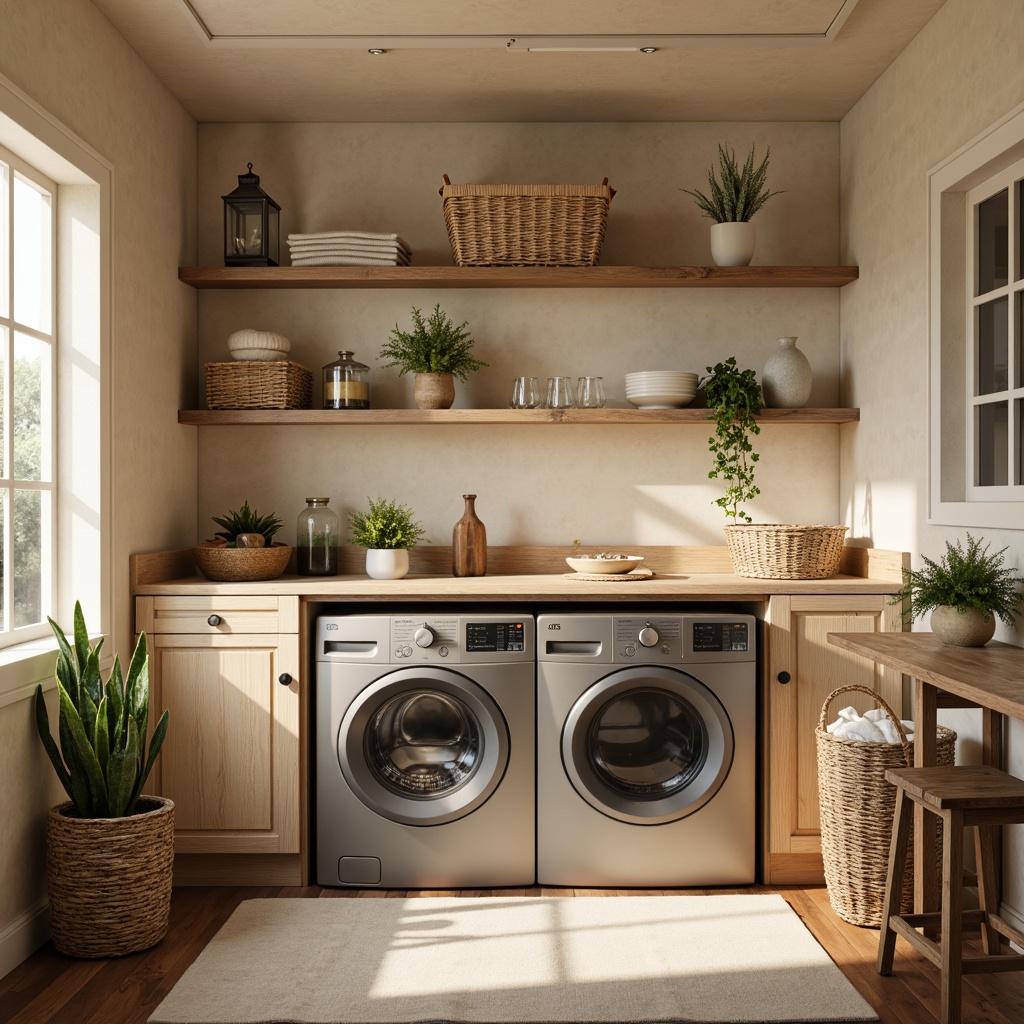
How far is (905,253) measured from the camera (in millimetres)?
3090

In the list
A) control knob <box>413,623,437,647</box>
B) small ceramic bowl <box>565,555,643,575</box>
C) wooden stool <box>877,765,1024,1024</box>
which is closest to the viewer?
wooden stool <box>877,765,1024,1024</box>

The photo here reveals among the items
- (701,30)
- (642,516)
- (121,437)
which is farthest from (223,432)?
(701,30)

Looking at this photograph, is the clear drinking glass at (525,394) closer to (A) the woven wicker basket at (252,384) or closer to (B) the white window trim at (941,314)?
(A) the woven wicker basket at (252,384)

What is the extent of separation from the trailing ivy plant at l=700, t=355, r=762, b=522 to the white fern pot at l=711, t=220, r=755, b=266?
0.33 metres

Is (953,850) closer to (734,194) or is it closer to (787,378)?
(787,378)

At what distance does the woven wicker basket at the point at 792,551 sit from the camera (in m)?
3.14

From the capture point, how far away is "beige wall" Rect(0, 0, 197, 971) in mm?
2445

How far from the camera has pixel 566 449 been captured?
12.1ft

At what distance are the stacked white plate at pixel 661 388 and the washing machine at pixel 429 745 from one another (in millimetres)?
909

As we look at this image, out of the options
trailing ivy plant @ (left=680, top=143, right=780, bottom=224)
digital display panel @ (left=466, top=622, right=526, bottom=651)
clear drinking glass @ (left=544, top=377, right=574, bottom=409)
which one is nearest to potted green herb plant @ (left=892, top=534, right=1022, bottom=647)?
digital display panel @ (left=466, top=622, right=526, bottom=651)

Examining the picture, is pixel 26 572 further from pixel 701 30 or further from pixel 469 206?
pixel 701 30

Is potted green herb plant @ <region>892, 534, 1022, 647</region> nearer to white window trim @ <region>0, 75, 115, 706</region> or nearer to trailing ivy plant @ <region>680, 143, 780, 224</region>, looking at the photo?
trailing ivy plant @ <region>680, 143, 780, 224</region>

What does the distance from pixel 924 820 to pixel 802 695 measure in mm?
702

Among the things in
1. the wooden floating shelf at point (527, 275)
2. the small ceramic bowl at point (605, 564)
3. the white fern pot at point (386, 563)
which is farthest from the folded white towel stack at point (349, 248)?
the small ceramic bowl at point (605, 564)
